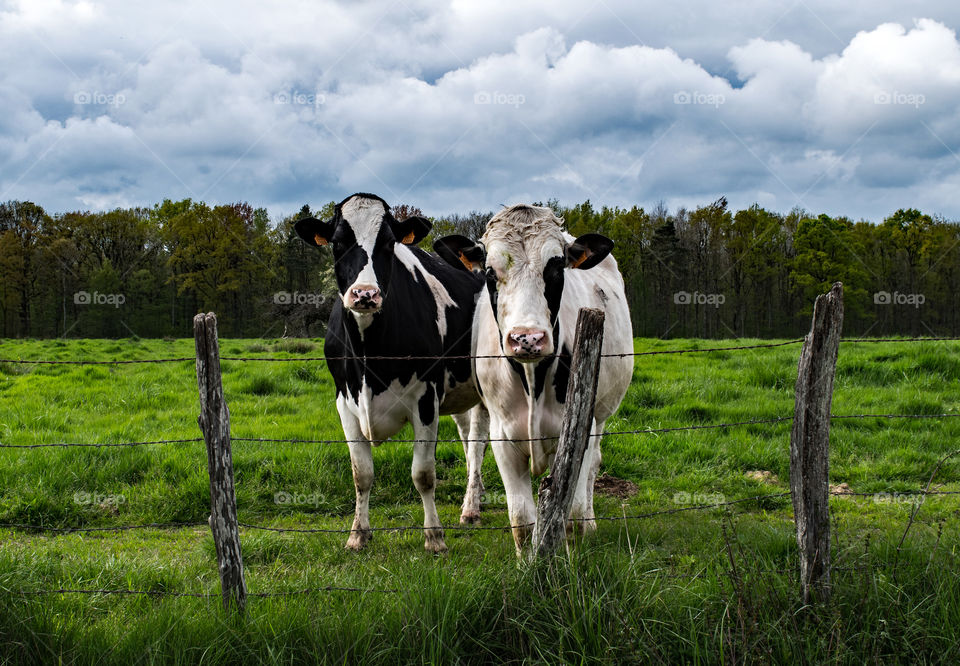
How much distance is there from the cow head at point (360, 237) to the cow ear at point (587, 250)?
1.37m

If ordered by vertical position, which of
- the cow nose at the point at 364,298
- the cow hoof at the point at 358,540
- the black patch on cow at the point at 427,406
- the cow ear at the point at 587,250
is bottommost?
the cow hoof at the point at 358,540

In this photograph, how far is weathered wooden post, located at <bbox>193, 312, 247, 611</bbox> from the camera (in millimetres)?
2938

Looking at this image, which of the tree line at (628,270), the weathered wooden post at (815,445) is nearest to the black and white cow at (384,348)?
the weathered wooden post at (815,445)

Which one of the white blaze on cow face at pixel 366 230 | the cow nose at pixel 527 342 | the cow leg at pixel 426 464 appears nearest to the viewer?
the cow nose at pixel 527 342

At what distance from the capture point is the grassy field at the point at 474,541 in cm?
280

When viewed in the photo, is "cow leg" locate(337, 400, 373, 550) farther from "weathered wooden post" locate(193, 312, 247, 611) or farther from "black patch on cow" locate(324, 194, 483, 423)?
"weathered wooden post" locate(193, 312, 247, 611)

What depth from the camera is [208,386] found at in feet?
9.64

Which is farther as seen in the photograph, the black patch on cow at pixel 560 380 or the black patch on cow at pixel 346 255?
the black patch on cow at pixel 346 255

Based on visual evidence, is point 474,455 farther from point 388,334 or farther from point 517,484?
point 517,484

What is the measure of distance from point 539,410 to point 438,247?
145cm

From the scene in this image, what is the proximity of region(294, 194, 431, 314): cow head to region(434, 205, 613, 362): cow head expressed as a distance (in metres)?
0.94

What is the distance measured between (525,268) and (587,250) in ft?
2.14

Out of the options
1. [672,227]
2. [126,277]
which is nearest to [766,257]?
[672,227]

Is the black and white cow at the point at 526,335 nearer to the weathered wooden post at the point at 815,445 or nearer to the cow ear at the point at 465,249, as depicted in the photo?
the cow ear at the point at 465,249
